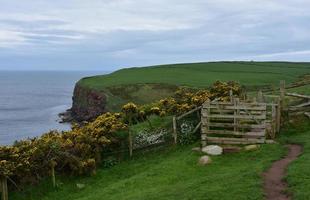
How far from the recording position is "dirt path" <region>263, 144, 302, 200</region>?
18062mm

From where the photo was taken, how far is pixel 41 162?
25.7 m

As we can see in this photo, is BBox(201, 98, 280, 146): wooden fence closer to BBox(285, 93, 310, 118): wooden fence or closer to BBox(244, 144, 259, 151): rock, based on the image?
BBox(244, 144, 259, 151): rock

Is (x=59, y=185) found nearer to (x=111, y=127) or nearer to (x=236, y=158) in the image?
(x=111, y=127)

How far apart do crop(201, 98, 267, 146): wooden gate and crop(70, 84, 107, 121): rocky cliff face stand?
54038 mm

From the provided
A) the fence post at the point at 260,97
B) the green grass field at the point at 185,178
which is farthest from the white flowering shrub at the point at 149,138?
the fence post at the point at 260,97

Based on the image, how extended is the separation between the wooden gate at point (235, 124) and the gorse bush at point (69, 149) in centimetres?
408

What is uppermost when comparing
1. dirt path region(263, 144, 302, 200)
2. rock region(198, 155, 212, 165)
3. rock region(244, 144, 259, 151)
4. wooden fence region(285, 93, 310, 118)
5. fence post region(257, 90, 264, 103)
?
fence post region(257, 90, 264, 103)

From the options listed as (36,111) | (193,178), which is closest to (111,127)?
(193,178)

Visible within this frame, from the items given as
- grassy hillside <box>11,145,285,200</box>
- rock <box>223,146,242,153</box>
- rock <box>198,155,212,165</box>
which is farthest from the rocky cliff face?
rock <box>198,155,212,165</box>

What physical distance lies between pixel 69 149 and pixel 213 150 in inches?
319

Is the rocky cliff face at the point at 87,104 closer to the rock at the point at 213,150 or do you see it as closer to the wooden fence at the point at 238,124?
the wooden fence at the point at 238,124

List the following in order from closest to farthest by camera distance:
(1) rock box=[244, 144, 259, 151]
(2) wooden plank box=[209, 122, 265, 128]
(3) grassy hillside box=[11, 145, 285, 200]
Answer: (3) grassy hillside box=[11, 145, 285, 200]
(1) rock box=[244, 144, 259, 151]
(2) wooden plank box=[209, 122, 265, 128]

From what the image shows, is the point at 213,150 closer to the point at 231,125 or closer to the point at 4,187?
the point at 231,125

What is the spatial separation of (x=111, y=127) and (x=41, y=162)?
5423 millimetres
